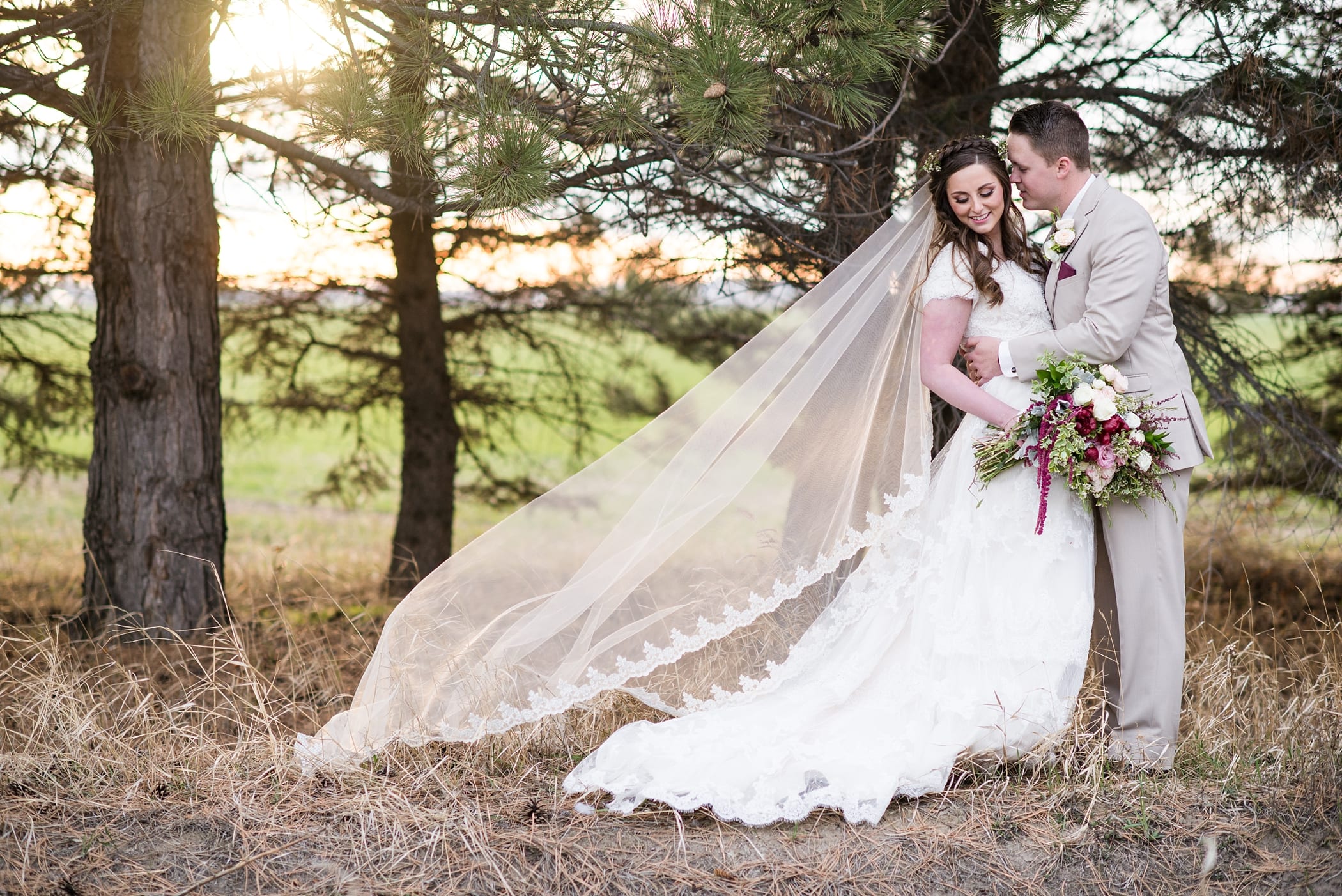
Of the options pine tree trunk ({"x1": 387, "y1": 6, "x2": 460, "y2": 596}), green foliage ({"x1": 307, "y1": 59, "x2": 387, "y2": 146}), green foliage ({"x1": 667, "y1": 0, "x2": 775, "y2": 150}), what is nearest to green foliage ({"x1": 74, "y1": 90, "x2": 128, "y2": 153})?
green foliage ({"x1": 307, "y1": 59, "x2": 387, "y2": 146})

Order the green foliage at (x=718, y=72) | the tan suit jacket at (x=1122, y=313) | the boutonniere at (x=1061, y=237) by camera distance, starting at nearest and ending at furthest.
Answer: the green foliage at (x=718, y=72) → the tan suit jacket at (x=1122, y=313) → the boutonniere at (x=1061, y=237)

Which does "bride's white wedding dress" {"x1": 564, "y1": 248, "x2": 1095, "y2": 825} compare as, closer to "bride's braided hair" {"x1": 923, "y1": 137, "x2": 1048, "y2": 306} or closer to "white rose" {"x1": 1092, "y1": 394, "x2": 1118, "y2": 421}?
"bride's braided hair" {"x1": 923, "y1": 137, "x2": 1048, "y2": 306}

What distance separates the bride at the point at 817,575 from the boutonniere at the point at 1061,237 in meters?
0.11

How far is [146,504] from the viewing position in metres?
4.33

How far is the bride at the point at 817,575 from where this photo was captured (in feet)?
10.2

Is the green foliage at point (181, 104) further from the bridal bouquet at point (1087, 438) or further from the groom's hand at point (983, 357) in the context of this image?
the bridal bouquet at point (1087, 438)

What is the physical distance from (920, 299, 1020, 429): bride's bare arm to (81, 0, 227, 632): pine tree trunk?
3.10 m

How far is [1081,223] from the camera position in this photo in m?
3.29

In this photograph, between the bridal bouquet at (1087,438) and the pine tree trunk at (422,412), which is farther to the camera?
the pine tree trunk at (422,412)

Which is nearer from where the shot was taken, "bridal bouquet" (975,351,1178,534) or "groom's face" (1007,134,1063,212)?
"bridal bouquet" (975,351,1178,534)

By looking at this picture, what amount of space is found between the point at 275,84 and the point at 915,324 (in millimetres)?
2411

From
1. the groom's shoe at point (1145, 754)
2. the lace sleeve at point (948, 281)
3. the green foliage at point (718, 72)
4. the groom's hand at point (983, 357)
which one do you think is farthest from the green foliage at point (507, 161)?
the groom's shoe at point (1145, 754)

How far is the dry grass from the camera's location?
2.68 m

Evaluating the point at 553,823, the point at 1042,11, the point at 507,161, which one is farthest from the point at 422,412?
the point at 1042,11
